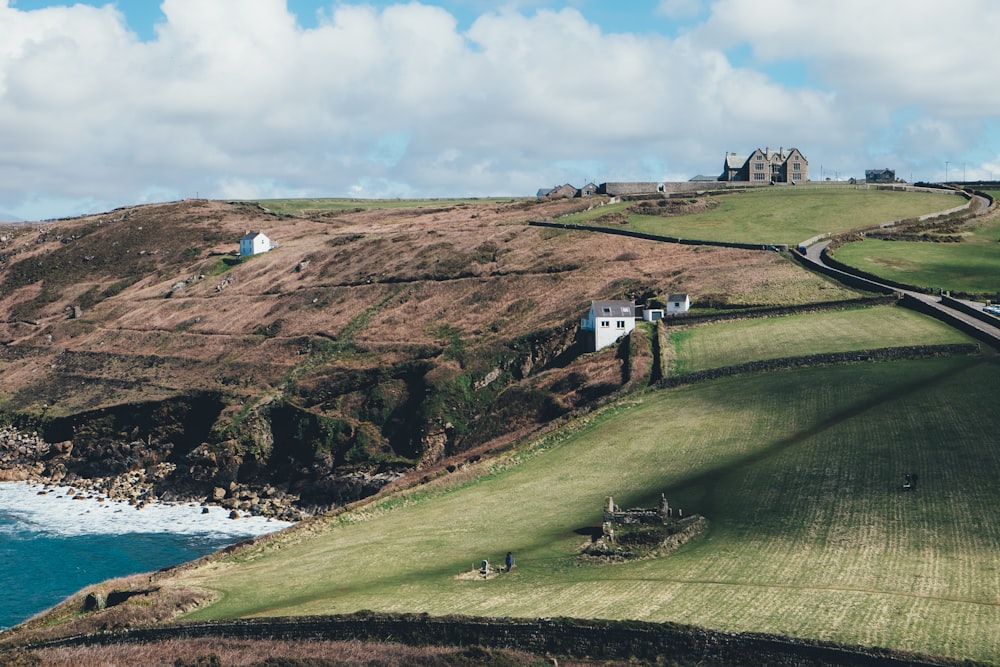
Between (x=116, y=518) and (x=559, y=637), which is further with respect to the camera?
(x=116, y=518)

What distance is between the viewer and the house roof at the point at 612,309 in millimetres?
110438

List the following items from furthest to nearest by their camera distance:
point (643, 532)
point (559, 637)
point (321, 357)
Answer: point (321, 357) < point (643, 532) < point (559, 637)


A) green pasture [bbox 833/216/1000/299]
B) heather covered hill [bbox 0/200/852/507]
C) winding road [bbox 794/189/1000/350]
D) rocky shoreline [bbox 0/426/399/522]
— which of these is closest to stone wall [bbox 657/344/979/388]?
winding road [bbox 794/189/1000/350]

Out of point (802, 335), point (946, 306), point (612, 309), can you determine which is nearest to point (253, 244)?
point (612, 309)

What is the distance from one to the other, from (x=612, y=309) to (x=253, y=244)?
3655 inches

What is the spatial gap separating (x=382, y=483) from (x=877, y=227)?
90972mm

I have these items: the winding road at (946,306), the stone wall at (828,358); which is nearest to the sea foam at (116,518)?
the stone wall at (828,358)

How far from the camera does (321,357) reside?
12725cm

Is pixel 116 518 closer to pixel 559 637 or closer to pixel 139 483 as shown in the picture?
pixel 139 483

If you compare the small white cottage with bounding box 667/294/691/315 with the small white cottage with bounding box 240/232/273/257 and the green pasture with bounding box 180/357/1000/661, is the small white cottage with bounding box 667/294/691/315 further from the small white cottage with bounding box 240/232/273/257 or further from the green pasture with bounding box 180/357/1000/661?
the small white cottage with bounding box 240/232/273/257

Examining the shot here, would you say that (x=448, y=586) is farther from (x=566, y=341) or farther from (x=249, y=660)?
(x=566, y=341)

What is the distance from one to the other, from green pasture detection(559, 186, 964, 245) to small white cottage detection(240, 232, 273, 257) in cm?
5542

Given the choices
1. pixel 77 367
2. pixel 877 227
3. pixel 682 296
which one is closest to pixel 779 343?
pixel 682 296

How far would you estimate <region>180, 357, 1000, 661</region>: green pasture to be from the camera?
154 feet
